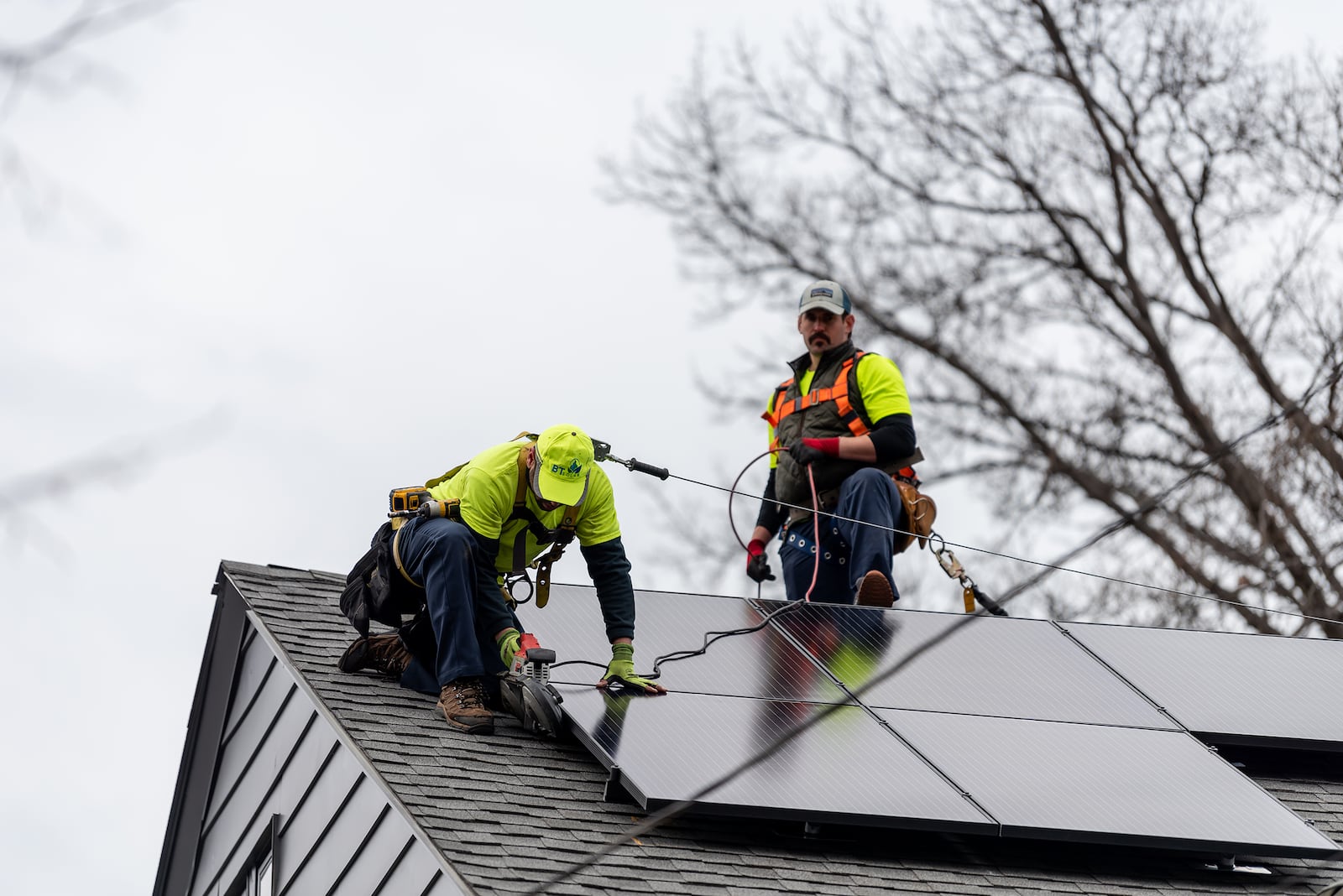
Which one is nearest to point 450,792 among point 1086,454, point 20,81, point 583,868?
point 583,868

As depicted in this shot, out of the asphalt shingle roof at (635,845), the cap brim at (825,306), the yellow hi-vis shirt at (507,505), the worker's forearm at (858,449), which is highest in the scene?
the cap brim at (825,306)

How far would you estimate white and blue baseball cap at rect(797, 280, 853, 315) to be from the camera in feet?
30.0

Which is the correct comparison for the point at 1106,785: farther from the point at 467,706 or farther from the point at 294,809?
the point at 294,809

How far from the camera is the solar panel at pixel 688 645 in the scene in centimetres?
753

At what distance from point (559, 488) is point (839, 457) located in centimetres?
209

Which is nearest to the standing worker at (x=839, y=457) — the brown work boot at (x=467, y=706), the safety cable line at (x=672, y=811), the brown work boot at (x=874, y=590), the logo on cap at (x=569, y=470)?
the brown work boot at (x=874, y=590)

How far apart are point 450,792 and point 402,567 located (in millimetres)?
1336

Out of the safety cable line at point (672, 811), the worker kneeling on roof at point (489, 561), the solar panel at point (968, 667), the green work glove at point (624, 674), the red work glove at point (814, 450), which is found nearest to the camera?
the safety cable line at point (672, 811)

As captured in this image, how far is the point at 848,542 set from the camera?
8.97 meters

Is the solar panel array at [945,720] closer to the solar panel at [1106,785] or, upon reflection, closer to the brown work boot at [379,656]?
the solar panel at [1106,785]

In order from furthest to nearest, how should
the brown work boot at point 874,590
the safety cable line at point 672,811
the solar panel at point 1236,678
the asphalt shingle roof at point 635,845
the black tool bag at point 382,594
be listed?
the brown work boot at point 874,590 < the solar panel at point 1236,678 < the black tool bag at point 382,594 < the asphalt shingle roof at point 635,845 < the safety cable line at point 672,811

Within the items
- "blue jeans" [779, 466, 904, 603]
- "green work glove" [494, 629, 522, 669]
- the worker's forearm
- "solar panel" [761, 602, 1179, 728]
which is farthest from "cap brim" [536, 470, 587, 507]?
the worker's forearm

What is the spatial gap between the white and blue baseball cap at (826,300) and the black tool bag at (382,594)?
264 cm

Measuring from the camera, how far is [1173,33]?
2048cm
